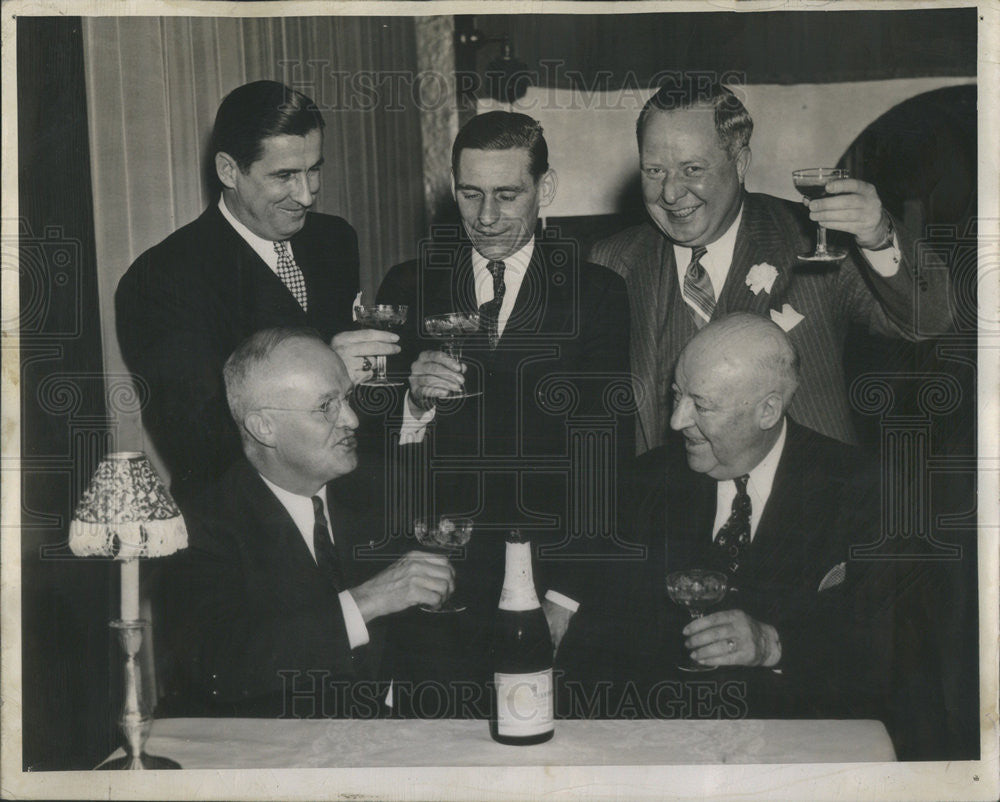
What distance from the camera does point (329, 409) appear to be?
2.00m

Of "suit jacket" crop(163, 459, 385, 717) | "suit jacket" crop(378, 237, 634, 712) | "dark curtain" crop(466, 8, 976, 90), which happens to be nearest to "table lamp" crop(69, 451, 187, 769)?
"suit jacket" crop(163, 459, 385, 717)

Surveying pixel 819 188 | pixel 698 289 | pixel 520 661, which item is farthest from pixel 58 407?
pixel 819 188

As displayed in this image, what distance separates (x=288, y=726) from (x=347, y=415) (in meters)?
0.63

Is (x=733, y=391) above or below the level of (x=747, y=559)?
above

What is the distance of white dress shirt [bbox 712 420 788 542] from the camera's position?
202 cm

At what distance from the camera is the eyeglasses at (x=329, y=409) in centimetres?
199

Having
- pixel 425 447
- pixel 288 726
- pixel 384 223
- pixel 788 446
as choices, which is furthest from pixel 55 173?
pixel 788 446

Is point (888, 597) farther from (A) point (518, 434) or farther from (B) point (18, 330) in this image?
(B) point (18, 330)

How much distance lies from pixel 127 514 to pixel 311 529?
36cm

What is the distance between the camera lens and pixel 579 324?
2.04m

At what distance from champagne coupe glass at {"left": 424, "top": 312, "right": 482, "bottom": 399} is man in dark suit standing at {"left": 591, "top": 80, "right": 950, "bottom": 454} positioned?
0.94ft

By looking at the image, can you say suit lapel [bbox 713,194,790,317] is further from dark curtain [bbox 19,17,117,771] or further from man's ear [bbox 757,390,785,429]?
dark curtain [bbox 19,17,117,771]

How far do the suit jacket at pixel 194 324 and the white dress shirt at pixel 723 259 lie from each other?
71cm

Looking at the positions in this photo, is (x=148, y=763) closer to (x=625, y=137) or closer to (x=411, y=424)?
(x=411, y=424)
